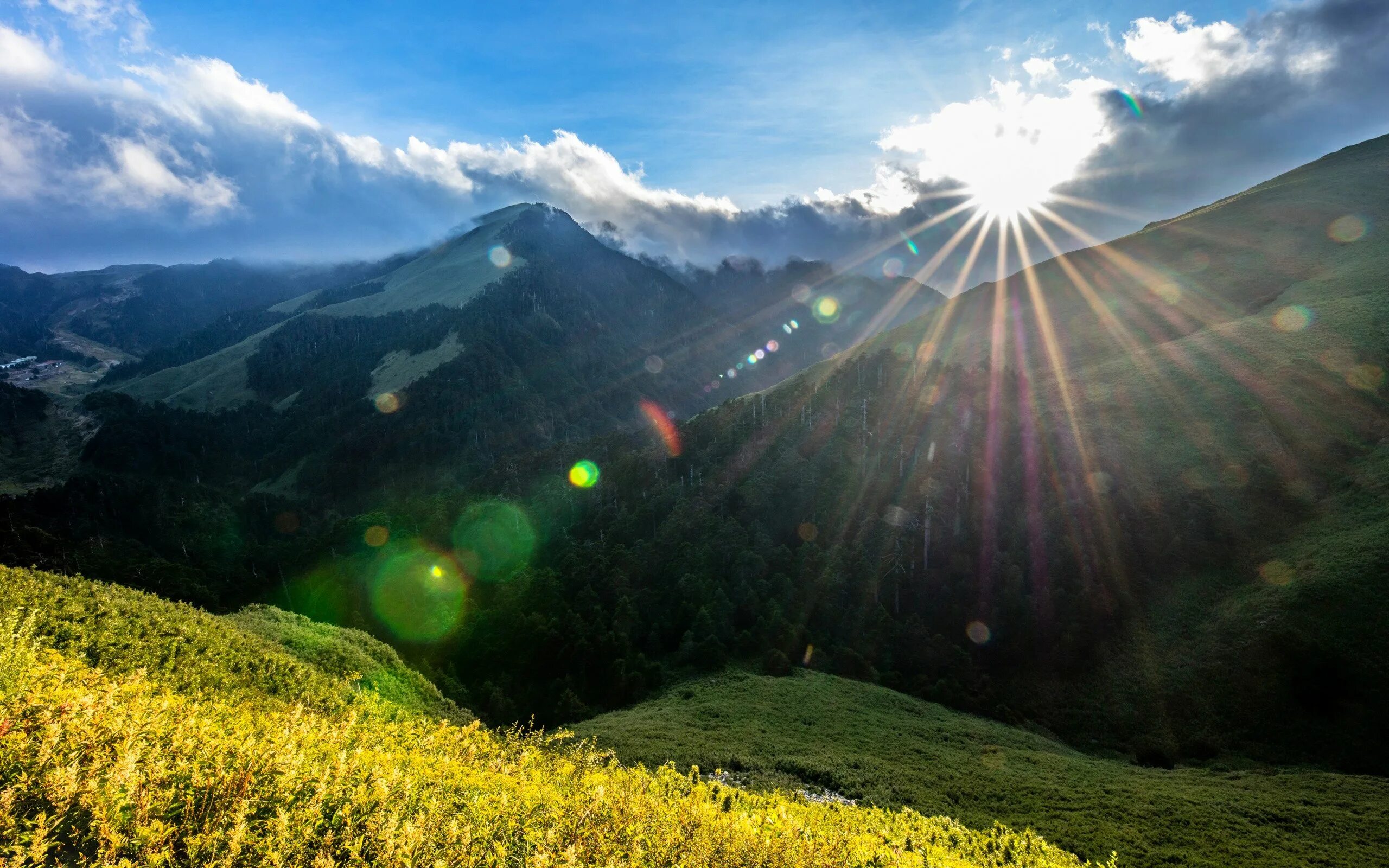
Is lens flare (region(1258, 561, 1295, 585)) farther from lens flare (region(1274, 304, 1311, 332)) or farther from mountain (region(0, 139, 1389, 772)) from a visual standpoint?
lens flare (region(1274, 304, 1311, 332))

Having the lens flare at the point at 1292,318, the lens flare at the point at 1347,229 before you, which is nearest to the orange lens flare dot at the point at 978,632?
the lens flare at the point at 1292,318

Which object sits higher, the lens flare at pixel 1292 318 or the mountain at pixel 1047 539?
the lens flare at pixel 1292 318

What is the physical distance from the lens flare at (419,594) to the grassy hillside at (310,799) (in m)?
76.4

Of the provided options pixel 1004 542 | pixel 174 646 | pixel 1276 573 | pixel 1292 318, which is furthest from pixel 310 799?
pixel 1292 318

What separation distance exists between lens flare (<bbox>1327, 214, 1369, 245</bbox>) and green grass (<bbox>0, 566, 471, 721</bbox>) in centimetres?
21393

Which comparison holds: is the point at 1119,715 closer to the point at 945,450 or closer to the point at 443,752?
the point at 945,450

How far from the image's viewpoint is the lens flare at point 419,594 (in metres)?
87.4

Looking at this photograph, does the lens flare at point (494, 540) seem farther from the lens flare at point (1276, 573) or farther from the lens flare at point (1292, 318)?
the lens flare at point (1292, 318)

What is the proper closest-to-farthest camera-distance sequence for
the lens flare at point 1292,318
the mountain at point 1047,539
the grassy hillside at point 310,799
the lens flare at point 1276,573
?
the grassy hillside at point 310,799, the mountain at point 1047,539, the lens flare at point 1276,573, the lens flare at point 1292,318

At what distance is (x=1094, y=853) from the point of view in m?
29.0

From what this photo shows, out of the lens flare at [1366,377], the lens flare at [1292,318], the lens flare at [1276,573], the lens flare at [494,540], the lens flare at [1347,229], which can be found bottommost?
the lens flare at [494,540]

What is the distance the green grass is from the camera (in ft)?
64.1

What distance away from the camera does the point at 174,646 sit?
2233cm

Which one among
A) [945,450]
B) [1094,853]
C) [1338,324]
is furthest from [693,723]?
[1338,324]
